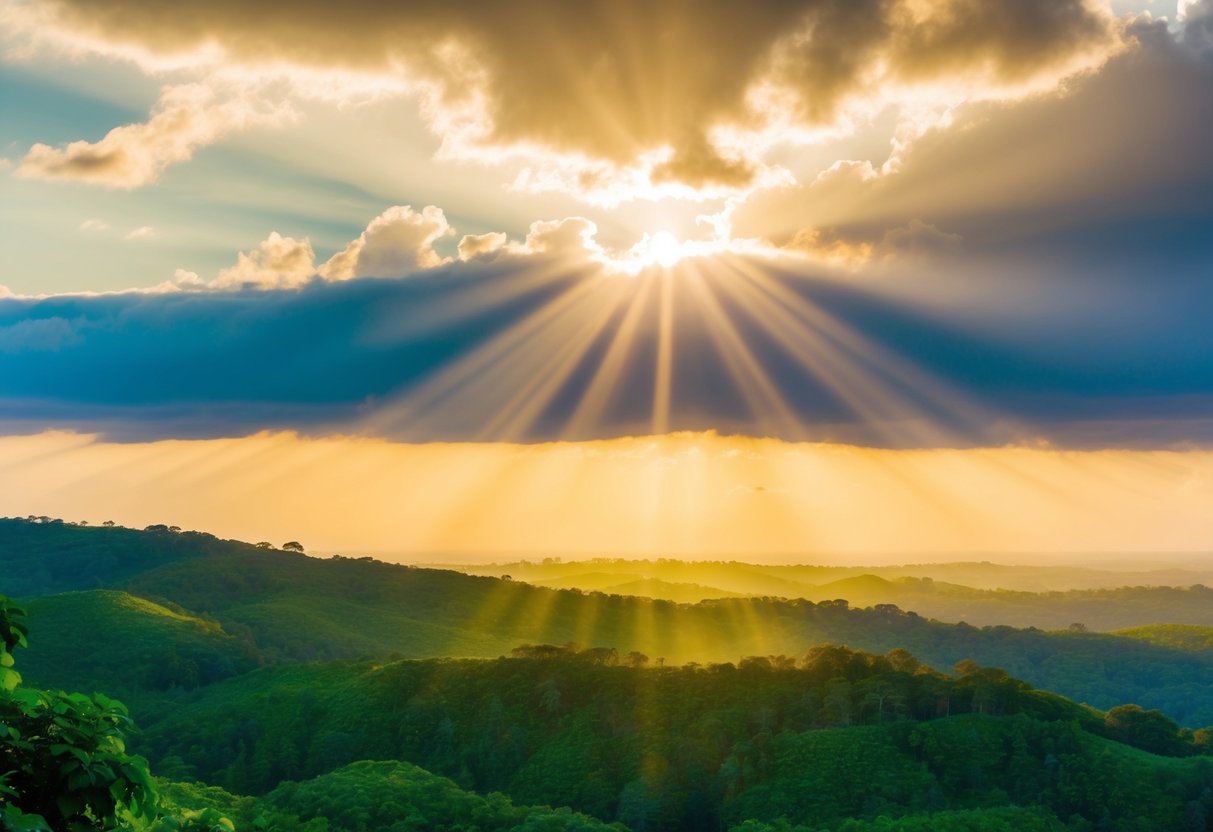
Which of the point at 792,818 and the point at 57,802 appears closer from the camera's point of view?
the point at 57,802

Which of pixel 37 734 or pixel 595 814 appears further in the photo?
pixel 595 814

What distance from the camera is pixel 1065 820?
184000 millimetres

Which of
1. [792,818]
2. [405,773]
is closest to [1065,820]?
[792,818]

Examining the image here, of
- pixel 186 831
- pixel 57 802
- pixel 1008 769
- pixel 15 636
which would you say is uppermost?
pixel 15 636

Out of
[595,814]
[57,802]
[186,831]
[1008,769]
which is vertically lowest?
[595,814]

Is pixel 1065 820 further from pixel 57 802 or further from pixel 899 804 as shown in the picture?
pixel 57 802

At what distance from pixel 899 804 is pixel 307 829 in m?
117

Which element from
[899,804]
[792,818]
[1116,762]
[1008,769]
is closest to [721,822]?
[792,818]

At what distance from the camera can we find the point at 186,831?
32.9 meters

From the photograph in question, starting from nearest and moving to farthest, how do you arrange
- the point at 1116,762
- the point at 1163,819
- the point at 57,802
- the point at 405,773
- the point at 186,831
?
1. the point at 57,802
2. the point at 186,831
3. the point at 405,773
4. the point at 1163,819
5. the point at 1116,762

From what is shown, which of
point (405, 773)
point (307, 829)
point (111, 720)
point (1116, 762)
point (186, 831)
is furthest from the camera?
point (1116, 762)

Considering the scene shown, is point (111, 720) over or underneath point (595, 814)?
over

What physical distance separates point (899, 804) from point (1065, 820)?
32.8m

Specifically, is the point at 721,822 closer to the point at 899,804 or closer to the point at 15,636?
the point at 899,804
